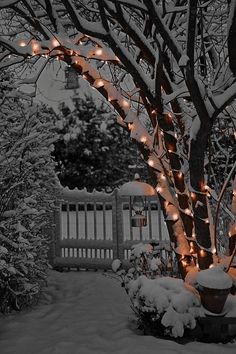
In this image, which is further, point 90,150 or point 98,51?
point 90,150

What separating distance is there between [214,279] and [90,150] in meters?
13.3

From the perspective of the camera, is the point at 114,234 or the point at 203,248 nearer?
the point at 203,248

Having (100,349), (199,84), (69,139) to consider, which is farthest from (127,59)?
(69,139)

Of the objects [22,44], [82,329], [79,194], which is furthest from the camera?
[79,194]

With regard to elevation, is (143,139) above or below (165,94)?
below

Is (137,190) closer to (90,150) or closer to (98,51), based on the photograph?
(98,51)

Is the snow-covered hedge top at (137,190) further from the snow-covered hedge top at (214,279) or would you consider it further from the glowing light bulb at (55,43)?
the glowing light bulb at (55,43)

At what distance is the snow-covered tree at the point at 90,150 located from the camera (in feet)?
57.7

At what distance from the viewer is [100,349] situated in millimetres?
4715

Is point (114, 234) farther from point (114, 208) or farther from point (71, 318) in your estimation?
point (71, 318)

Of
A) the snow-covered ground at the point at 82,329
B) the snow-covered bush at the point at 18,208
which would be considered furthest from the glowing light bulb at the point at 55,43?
the snow-covered ground at the point at 82,329

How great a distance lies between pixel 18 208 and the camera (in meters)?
6.05

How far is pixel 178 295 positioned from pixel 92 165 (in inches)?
520

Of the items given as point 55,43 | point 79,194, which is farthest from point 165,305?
point 79,194
